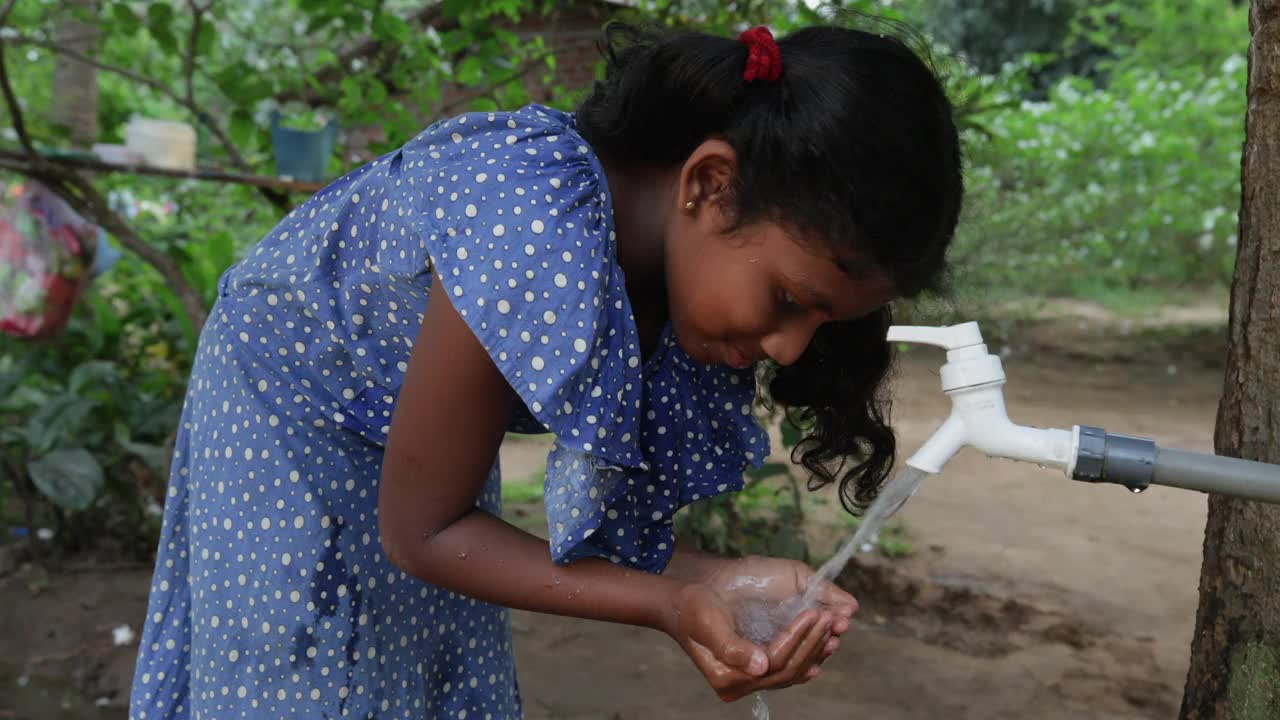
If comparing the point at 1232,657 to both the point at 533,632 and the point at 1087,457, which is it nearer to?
the point at 1087,457

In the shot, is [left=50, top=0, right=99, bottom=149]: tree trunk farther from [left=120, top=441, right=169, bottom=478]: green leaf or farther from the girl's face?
the girl's face

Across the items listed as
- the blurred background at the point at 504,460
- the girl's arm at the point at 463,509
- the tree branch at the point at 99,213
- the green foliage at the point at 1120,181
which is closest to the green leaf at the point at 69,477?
the blurred background at the point at 504,460

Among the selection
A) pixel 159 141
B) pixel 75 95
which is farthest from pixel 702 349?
pixel 75 95

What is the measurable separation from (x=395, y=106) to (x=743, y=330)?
246 centimetres

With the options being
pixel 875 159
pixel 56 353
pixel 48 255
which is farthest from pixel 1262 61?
pixel 56 353

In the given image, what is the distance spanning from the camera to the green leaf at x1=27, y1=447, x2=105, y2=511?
3.26 metres

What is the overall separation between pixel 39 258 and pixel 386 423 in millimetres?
2577

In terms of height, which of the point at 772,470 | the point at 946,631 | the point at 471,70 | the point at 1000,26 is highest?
the point at 1000,26

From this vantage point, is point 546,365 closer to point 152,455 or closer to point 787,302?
point 787,302

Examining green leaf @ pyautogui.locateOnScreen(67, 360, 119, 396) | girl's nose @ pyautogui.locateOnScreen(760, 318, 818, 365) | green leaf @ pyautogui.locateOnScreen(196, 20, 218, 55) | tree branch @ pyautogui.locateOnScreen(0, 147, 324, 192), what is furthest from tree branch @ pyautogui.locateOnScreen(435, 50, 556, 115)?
girl's nose @ pyautogui.locateOnScreen(760, 318, 818, 365)

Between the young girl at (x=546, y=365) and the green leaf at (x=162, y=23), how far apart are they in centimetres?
190

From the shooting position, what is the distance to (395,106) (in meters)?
3.34

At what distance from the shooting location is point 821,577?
1.24 meters

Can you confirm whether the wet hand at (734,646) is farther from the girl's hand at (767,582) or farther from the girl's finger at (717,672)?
the girl's hand at (767,582)
